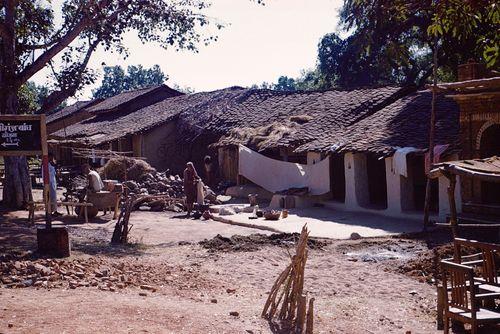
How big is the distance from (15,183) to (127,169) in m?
7.88

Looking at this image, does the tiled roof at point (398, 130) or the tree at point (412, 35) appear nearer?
the tree at point (412, 35)

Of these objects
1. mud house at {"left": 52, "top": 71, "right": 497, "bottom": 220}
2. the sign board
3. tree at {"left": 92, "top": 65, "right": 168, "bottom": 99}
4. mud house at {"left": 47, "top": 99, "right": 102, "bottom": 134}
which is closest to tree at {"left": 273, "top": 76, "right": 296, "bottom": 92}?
tree at {"left": 92, "top": 65, "right": 168, "bottom": 99}

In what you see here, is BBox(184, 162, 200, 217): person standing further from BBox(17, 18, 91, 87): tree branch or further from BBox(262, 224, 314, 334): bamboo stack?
BBox(262, 224, 314, 334): bamboo stack

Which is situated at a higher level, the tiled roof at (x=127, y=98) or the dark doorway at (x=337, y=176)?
the tiled roof at (x=127, y=98)

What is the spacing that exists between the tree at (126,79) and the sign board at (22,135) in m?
73.4

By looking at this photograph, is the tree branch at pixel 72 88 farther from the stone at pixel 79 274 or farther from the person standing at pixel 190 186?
the stone at pixel 79 274

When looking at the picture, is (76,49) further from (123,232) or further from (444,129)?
(444,129)

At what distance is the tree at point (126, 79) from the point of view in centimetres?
8375

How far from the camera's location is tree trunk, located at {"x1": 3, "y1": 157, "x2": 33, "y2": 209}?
59.7 ft

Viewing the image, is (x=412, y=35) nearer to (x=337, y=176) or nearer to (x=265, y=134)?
(x=265, y=134)

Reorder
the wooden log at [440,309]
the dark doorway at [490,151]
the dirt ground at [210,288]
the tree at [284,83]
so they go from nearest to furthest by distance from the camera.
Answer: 1. the dirt ground at [210,288]
2. the wooden log at [440,309]
3. the dark doorway at [490,151]
4. the tree at [284,83]

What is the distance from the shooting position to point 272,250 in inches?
500

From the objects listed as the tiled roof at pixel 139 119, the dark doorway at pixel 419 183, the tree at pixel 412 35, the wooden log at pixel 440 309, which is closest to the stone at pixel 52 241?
the tree at pixel 412 35

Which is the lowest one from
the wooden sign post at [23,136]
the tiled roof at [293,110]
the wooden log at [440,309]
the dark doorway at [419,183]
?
the wooden log at [440,309]
